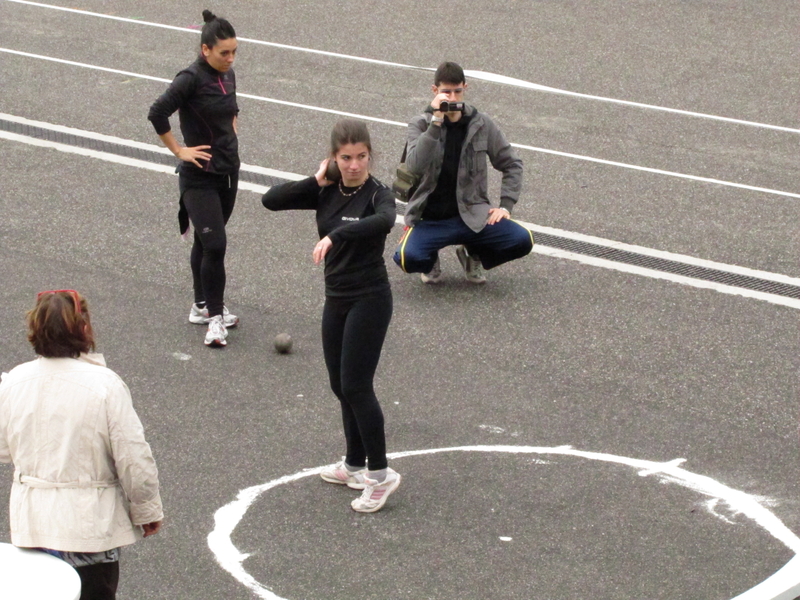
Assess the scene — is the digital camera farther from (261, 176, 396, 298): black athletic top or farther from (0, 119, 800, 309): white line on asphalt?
(261, 176, 396, 298): black athletic top

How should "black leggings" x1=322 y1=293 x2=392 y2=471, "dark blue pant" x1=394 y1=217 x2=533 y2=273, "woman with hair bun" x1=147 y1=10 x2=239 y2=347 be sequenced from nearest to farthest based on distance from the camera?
"black leggings" x1=322 y1=293 x2=392 y2=471 → "woman with hair bun" x1=147 y1=10 x2=239 y2=347 → "dark blue pant" x1=394 y1=217 x2=533 y2=273

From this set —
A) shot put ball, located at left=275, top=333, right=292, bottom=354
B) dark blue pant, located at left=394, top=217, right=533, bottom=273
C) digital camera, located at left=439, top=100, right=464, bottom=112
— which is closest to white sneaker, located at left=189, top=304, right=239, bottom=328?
shot put ball, located at left=275, top=333, right=292, bottom=354

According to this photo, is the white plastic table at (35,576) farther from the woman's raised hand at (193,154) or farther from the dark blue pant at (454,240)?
the dark blue pant at (454,240)

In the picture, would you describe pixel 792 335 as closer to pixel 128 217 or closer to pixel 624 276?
pixel 624 276

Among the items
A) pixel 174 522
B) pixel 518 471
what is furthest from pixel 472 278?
pixel 174 522

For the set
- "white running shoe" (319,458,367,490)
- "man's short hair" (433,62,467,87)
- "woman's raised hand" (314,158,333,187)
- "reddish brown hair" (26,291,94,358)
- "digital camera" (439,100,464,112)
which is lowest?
"white running shoe" (319,458,367,490)

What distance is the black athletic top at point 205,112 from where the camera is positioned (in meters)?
7.72

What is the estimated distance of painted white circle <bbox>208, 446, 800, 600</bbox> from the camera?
5.32 m

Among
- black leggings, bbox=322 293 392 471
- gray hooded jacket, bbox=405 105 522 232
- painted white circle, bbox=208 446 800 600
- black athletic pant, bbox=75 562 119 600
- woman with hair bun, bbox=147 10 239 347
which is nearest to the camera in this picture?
black athletic pant, bbox=75 562 119 600

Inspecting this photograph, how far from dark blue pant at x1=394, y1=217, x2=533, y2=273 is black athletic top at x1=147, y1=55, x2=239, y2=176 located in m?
1.62

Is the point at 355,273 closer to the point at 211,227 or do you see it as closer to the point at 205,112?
the point at 211,227

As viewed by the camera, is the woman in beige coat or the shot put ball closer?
the woman in beige coat

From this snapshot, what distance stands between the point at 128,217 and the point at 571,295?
3.96 metres

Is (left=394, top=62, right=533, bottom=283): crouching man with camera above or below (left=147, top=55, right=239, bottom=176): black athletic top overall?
below
